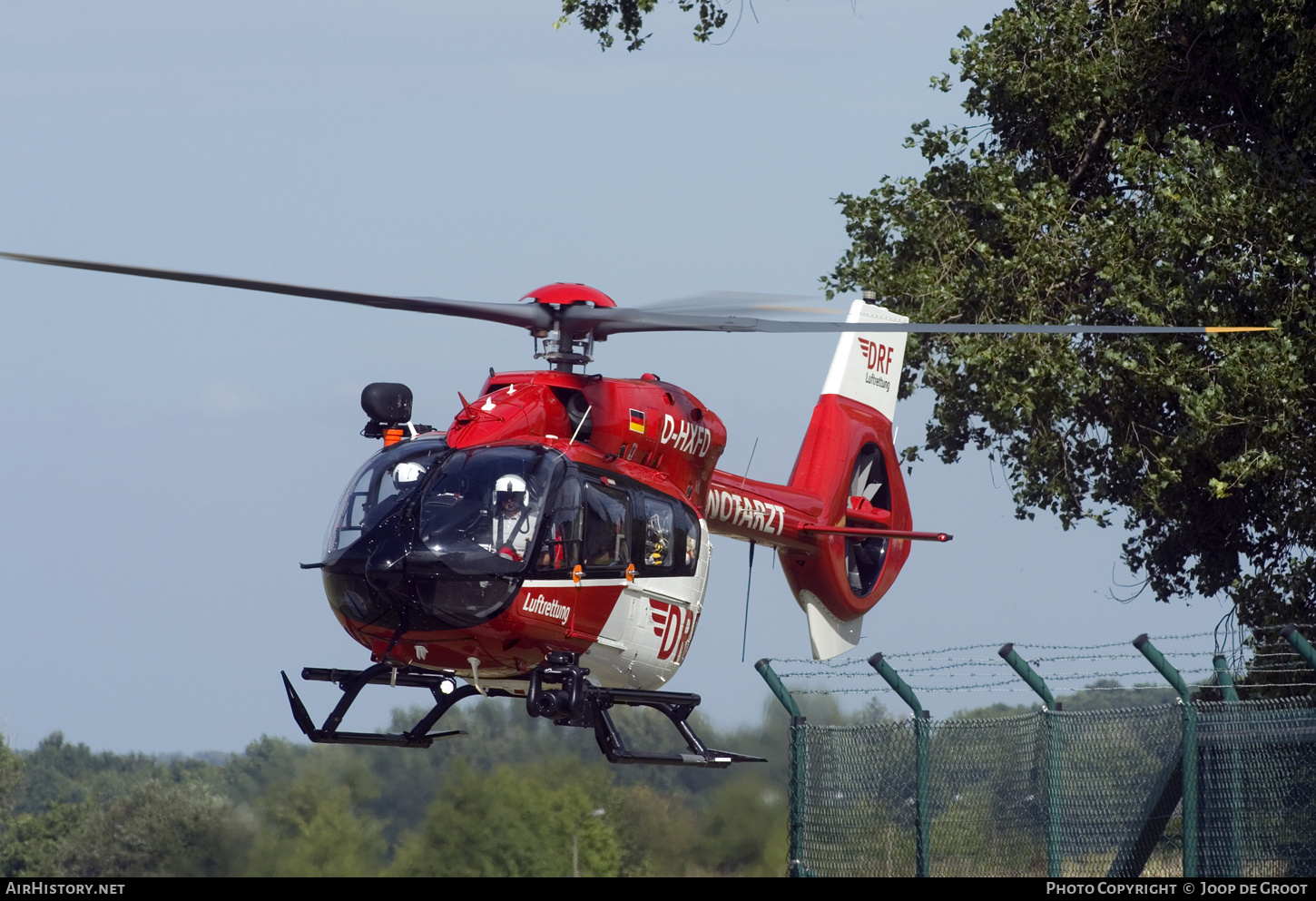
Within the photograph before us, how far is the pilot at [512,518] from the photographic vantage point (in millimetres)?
10133

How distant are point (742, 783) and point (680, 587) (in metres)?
1.67

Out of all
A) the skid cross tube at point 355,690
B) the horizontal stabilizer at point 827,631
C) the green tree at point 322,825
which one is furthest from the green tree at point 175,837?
the horizontal stabilizer at point 827,631

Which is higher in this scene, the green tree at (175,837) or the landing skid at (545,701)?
the landing skid at (545,701)

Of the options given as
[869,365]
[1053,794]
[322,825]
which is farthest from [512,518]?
[869,365]

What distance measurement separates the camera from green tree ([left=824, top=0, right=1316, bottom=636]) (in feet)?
52.0

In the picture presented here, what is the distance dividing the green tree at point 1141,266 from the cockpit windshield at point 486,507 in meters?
7.40

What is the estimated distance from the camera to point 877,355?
54.5ft

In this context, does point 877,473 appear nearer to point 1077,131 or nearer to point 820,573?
point 820,573

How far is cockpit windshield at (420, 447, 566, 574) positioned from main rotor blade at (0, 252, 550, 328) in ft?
3.56

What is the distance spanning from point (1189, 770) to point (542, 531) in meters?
4.08

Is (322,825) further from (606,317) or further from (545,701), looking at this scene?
(606,317)

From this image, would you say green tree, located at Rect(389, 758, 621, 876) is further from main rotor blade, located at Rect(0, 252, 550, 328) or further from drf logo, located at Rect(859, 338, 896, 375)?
drf logo, located at Rect(859, 338, 896, 375)

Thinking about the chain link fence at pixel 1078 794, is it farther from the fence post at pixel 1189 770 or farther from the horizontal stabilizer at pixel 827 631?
the horizontal stabilizer at pixel 827 631

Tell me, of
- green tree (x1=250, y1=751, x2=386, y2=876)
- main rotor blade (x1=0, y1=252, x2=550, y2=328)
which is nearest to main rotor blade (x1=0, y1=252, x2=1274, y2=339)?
main rotor blade (x1=0, y1=252, x2=550, y2=328)
